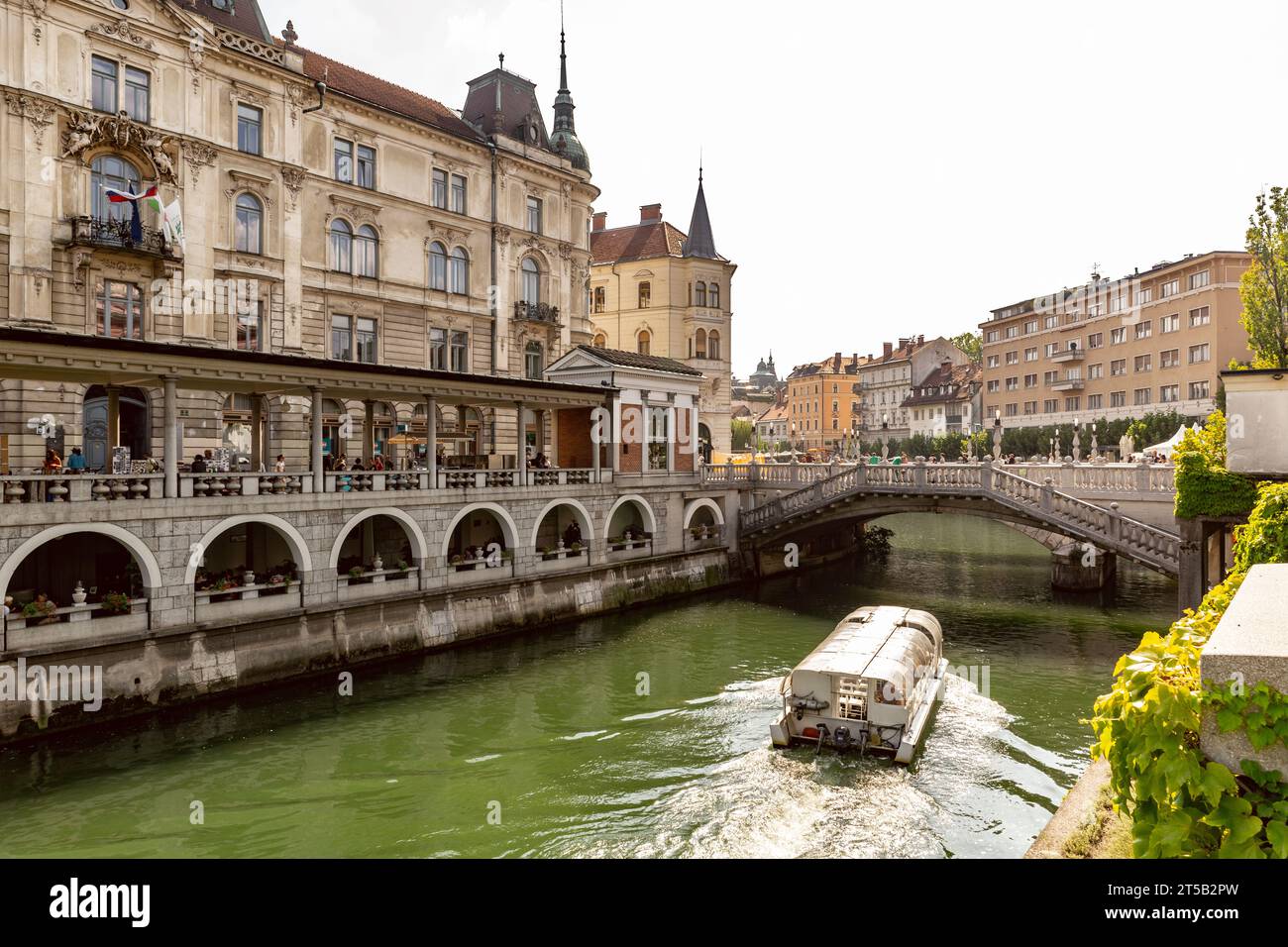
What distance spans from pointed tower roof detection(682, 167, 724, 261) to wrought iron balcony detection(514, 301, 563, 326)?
2082 cm

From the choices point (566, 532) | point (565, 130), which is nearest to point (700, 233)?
point (565, 130)

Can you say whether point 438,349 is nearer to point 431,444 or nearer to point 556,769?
point 431,444

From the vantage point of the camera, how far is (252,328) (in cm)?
3822

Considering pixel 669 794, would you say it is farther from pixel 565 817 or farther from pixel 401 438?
pixel 401 438

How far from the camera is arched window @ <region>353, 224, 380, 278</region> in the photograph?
140 ft

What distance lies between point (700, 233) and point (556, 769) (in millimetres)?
56388

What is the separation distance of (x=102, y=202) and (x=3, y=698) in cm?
2145

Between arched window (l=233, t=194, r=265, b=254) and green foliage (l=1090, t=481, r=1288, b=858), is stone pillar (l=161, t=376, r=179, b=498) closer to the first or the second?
arched window (l=233, t=194, r=265, b=254)

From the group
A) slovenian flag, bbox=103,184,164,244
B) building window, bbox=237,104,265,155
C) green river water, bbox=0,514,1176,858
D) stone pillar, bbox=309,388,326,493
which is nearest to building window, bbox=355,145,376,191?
building window, bbox=237,104,265,155

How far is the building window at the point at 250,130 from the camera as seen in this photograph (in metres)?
37.5

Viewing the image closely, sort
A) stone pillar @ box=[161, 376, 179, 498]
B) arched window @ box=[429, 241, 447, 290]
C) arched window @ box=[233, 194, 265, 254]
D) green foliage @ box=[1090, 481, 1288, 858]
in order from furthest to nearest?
arched window @ box=[429, 241, 447, 290] → arched window @ box=[233, 194, 265, 254] → stone pillar @ box=[161, 376, 179, 498] → green foliage @ box=[1090, 481, 1288, 858]

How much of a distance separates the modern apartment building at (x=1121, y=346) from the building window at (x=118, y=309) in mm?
74828

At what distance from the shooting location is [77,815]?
17.0m

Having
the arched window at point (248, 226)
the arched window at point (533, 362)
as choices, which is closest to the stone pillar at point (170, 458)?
the arched window at point (248, 226)
